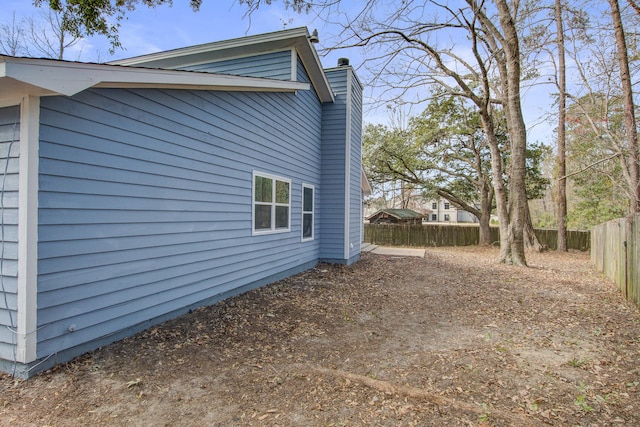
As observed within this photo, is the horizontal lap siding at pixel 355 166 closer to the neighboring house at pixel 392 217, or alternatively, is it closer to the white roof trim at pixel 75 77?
the white roof trim at pixel 75 77

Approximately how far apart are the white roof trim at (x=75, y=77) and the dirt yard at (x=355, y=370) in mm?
2355

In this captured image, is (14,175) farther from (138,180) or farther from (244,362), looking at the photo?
(244,362)

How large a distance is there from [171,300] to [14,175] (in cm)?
218

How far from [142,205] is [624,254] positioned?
26.0ft

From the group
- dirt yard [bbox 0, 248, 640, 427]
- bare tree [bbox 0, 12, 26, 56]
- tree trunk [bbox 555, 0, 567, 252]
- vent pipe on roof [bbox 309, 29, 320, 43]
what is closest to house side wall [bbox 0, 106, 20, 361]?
dirt yard [bbox 0, 248, 640, 427]

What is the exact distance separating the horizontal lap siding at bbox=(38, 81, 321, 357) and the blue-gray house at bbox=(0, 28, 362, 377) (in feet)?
0.05

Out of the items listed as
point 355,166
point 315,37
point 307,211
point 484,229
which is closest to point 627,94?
point 355,166

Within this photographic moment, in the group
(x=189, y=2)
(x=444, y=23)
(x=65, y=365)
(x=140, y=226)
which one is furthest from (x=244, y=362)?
(x=444, y=23)

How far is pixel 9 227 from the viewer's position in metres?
2.89

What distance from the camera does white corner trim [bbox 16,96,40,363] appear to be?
2.80 m

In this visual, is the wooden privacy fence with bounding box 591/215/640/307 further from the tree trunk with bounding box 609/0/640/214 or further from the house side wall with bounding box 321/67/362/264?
the house side wall with bounding box 321/67/362/264

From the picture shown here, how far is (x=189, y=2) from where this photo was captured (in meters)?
5.90

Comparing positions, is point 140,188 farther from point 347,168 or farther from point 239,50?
point 347,168

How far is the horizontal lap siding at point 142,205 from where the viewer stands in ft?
10.1
